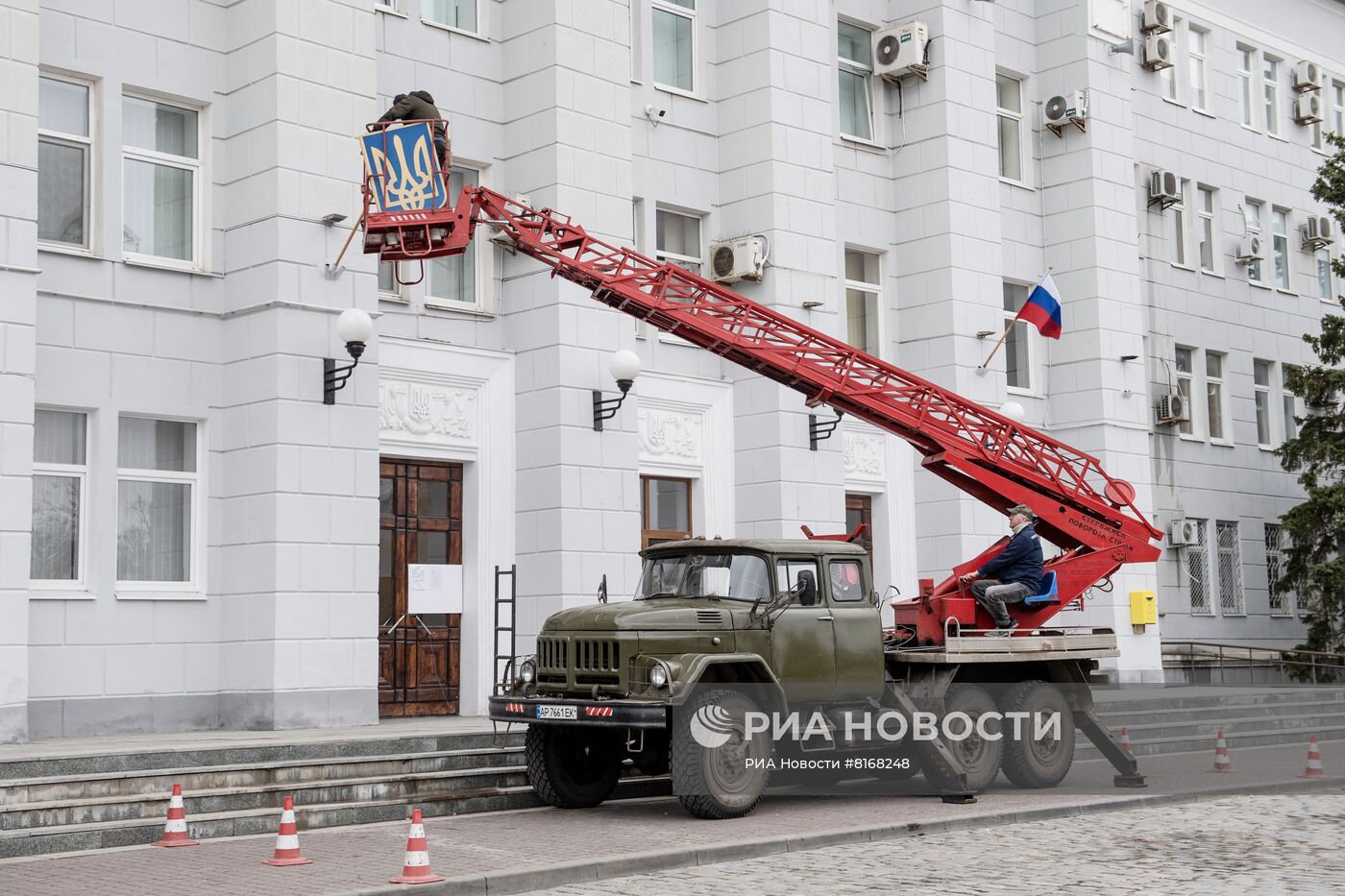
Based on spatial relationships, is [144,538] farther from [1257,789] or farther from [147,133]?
[1257,789]

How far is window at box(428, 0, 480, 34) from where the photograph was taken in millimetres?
20125

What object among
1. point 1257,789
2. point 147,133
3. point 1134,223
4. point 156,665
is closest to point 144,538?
point 156,665

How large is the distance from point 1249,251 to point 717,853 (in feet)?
85.3

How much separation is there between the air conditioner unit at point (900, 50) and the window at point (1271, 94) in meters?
12.4

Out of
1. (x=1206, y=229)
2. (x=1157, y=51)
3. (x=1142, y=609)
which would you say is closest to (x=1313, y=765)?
(x=1142, y=609)

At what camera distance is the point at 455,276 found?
20203 millimetres

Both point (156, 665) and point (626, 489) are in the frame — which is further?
point (626, 489)

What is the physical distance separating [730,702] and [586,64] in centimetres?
1080

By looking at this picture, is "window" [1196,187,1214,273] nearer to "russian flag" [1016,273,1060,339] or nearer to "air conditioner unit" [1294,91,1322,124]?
"air conditioner unit" [1294,91,1322,124]

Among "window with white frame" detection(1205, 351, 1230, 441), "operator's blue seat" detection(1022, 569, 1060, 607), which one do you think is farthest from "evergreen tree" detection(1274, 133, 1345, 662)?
"operator's blue seat" detection(1022, 569, 1060, 607)

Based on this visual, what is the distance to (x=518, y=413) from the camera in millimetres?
20188

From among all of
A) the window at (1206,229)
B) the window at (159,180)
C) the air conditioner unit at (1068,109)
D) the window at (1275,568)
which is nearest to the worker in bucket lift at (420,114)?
the window at (159,180)

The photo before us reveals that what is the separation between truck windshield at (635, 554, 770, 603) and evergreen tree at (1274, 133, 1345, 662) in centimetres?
1934

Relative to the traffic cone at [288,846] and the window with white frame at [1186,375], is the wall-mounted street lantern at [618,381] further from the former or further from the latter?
the window with white frame at [1186,375]
